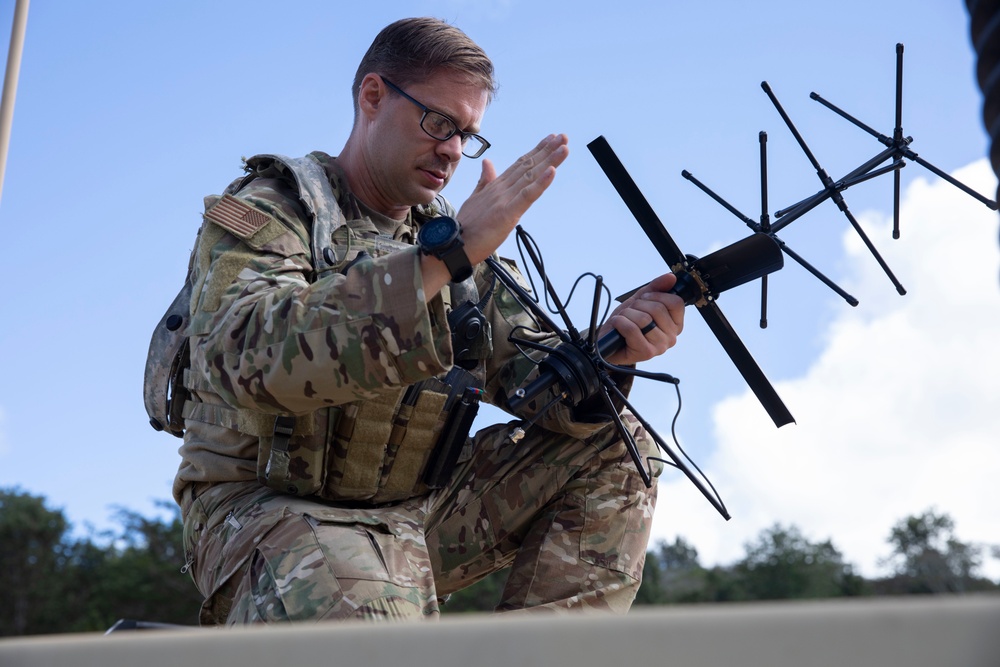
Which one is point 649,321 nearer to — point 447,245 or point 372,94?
point 447,245

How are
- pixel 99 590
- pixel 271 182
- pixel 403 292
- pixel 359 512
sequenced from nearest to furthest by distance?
pixel 403 292
pixel 359 512
pixel 271 182
pixel 99 590

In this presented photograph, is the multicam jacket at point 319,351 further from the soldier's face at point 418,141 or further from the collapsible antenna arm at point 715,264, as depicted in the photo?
the collapsible antenna arm at point 715,264

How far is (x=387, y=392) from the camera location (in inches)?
137

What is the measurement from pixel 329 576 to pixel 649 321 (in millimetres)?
1393

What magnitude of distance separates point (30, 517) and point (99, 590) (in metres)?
3.38

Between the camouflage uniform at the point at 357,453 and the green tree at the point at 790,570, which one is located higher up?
the green tree at the point at 790,570

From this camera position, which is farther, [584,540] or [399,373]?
[584,540]

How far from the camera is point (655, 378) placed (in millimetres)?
3229

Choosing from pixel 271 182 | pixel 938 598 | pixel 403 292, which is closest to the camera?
pixel 938 598

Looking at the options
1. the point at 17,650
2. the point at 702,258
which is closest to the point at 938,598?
the point at 17,650

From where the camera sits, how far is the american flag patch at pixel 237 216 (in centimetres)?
330

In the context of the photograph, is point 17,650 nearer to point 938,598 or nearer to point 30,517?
point 938,598

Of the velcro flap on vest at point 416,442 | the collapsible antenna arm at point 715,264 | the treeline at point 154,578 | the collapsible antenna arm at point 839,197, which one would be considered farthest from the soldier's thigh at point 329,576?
the treeline at point 154,578

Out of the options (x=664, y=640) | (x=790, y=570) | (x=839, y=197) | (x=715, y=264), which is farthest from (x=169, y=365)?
(x=790, y=570)
